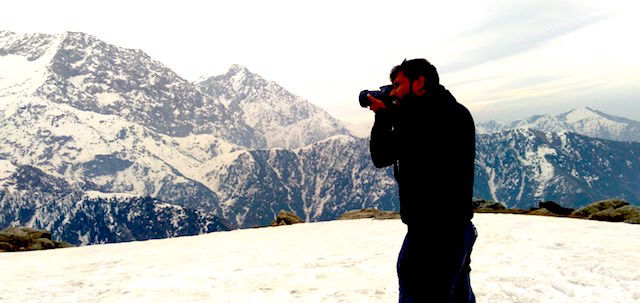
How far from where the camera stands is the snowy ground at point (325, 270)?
27.3 feet

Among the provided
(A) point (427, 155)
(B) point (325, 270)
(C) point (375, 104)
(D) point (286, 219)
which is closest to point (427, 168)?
(A) point (427, 155)

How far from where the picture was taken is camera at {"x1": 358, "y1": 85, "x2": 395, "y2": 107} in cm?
485

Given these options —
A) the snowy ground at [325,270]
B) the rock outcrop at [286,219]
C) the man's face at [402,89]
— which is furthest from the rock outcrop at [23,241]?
the man's face at [402,89]

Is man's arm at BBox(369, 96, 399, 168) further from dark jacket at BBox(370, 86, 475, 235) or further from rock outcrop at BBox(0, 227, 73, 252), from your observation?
rock outcrop at BBox(0, 227, 73, 252)

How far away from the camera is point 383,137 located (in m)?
4.80

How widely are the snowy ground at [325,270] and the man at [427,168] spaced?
3434mm

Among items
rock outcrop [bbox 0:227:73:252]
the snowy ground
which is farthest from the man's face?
rock outcrop [bbox 0:227:73:252]

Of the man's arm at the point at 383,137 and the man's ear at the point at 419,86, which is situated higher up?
the man's ear at the point at 419,86

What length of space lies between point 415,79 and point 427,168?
883 mm

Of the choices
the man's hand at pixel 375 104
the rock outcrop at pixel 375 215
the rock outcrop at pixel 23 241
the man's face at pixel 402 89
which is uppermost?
the man's face at pixel 402 89

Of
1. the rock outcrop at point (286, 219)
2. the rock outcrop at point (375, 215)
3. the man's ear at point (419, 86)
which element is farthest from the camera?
the rock outcrop at point (286, 219)

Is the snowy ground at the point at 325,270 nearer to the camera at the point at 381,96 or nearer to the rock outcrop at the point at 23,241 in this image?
the camera at the point at 381,96

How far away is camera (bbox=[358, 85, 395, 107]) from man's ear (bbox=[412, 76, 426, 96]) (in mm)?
231

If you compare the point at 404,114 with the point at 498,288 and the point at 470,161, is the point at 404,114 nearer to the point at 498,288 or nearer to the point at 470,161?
the point at 470,161
